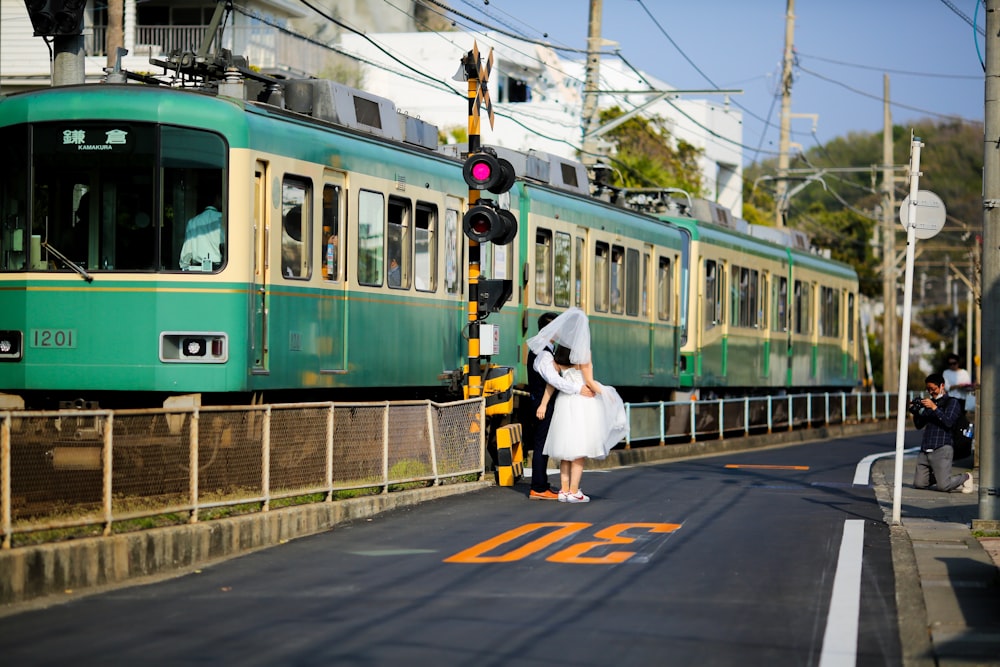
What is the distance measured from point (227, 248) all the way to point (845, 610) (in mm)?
7403

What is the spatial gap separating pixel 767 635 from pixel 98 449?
16.1 ft

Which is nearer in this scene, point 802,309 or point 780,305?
point 780,305

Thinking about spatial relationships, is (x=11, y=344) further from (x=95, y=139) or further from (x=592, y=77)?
(x=592, y=77)

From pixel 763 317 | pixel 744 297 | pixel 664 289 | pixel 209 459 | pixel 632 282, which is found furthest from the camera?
pixel 763 317

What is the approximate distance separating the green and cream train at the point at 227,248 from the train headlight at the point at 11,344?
2 cm

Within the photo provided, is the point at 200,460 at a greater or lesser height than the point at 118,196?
lesser

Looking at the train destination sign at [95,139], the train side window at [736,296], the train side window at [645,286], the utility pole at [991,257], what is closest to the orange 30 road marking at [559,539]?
the utility pole at [991,257]

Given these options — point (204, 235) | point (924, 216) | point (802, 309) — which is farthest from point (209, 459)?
point (802, 309)

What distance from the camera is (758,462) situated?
2205 centimetres

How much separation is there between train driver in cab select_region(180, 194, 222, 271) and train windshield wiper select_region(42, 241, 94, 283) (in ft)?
2.81

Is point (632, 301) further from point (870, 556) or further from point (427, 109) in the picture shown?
point (427, 109)

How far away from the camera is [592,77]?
29234mm

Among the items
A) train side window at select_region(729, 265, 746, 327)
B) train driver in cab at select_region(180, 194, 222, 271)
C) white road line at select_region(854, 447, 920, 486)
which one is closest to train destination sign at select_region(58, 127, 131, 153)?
train driver in cab at select_region(180, 194, 222, 271)

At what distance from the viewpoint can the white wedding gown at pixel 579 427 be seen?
1445 cm
